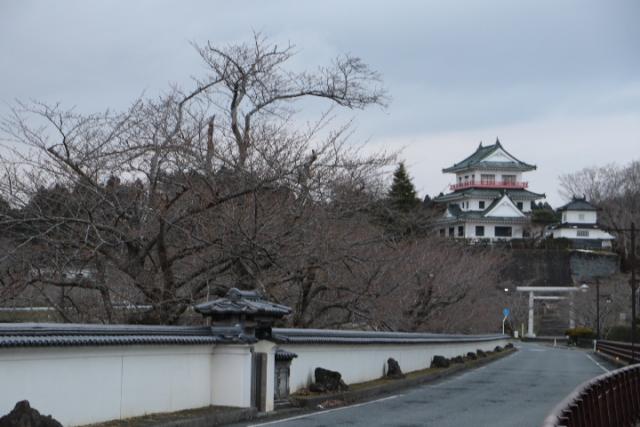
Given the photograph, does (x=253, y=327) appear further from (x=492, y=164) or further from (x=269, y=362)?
(x=492, y=164)

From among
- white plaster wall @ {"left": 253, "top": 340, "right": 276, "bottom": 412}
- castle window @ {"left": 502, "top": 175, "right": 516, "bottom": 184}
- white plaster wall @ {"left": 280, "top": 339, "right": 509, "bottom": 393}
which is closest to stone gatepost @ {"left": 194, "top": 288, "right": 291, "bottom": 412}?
white plaster wall @ {"left": 253, "top": 340, "right": 276, "bottom": 412}

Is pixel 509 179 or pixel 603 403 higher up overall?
pixel 509 179

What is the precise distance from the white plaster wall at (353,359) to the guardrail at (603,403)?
6196mm

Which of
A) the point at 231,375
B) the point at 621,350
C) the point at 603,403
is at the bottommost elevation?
the point at 621,350

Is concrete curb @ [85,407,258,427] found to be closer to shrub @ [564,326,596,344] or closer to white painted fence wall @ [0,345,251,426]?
white painted fence wall @ [0,345,251,426]

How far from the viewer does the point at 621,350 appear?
1870 inches

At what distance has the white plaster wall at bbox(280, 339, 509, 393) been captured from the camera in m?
18.0

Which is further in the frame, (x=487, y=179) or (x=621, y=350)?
(x=487, y=179)

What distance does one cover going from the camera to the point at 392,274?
95.4 feet

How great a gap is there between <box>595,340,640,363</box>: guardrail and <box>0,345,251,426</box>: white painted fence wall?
86.7ft

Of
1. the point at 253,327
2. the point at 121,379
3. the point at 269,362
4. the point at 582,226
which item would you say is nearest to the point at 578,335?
the point at 582,226

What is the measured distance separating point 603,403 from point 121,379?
6.28 metres

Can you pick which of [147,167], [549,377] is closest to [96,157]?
[147,167]

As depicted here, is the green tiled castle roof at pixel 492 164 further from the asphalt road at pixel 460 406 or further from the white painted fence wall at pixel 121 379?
the white painted fence wall at pixel 121 379
